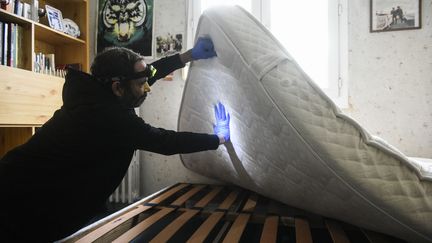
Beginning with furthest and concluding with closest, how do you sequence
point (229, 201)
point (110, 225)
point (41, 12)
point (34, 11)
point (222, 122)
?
point (41, 12) < point (34, 11) < point (229, 201) < point (222, 122) < point (110, 225)

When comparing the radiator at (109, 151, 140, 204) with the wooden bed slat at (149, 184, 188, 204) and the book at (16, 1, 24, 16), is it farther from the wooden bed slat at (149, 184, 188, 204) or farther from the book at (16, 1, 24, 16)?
the book at (16, 1, 24, 16)

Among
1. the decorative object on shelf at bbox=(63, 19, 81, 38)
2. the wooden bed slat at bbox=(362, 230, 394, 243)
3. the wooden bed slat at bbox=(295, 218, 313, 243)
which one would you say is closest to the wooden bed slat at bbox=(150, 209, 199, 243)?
the wooden bed slat at bbox=(295, 218, 313, 243)

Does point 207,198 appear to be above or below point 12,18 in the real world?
below

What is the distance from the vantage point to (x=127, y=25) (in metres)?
2.20

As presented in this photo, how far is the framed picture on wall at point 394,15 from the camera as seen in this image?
1.79 meters

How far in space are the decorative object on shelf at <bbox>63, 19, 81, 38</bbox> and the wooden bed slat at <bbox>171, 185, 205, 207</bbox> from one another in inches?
56.5

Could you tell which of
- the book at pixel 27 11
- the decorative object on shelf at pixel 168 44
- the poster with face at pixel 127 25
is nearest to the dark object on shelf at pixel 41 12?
the book at pixel 27 11

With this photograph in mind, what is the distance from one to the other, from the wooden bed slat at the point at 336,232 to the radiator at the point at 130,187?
1407mm

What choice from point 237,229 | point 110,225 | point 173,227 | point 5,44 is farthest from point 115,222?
point 5,44

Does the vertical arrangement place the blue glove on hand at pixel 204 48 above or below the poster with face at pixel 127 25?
below

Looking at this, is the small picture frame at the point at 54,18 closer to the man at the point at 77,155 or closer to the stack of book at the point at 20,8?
the stack of book at the point at 20,8

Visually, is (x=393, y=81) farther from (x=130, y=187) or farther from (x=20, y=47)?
(x=20, y=47)

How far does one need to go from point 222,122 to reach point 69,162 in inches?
24.8

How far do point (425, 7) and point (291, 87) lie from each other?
5.25 feet
